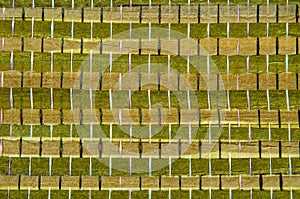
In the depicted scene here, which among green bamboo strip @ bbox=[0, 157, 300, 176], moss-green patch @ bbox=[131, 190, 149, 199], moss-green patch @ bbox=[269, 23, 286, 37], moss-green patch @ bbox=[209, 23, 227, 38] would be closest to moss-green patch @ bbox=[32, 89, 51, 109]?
green bamboo strip @ bbox=[0, 157, 300, 176]

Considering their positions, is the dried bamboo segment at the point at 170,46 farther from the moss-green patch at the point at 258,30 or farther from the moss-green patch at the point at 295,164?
the moss-green patch at the point at 295,164

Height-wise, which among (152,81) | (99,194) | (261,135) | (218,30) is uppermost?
(218,30)

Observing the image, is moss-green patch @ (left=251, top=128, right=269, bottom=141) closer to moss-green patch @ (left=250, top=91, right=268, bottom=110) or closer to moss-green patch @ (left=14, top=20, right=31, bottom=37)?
moss-green patch @ (left=250, top=91, right=268, bottom=110)

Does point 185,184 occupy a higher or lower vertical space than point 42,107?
lower

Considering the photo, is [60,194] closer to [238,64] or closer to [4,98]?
[4,98]

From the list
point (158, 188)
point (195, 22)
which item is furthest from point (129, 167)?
point (195, 22)

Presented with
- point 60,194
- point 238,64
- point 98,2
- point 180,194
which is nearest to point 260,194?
point 180,194

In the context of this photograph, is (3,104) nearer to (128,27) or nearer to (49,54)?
(49,54)

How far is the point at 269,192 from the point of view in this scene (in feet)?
2.84

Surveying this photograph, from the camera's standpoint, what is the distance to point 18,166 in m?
0.86

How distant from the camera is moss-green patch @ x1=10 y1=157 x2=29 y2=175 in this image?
86 centimetres

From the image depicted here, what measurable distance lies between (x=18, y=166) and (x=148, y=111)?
0.27 metres

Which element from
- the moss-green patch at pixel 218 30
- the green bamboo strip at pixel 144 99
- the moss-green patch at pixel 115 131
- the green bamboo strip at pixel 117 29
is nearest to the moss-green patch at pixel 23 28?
the green bamboo strip at pixel 117 29

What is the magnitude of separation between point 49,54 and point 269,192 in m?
0.51
